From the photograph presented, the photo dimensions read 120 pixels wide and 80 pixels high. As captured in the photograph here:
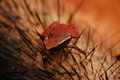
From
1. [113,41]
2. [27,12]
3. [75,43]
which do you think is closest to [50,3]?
[27,12]

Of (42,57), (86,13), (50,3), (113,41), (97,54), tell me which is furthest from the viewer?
(86,13)

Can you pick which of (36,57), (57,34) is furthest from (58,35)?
(36,57)

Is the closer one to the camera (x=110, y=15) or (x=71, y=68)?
(x=71, y=68)

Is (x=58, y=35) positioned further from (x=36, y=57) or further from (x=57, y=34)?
(x=36, y=57)

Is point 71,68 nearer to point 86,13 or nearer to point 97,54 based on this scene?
point 97,54
